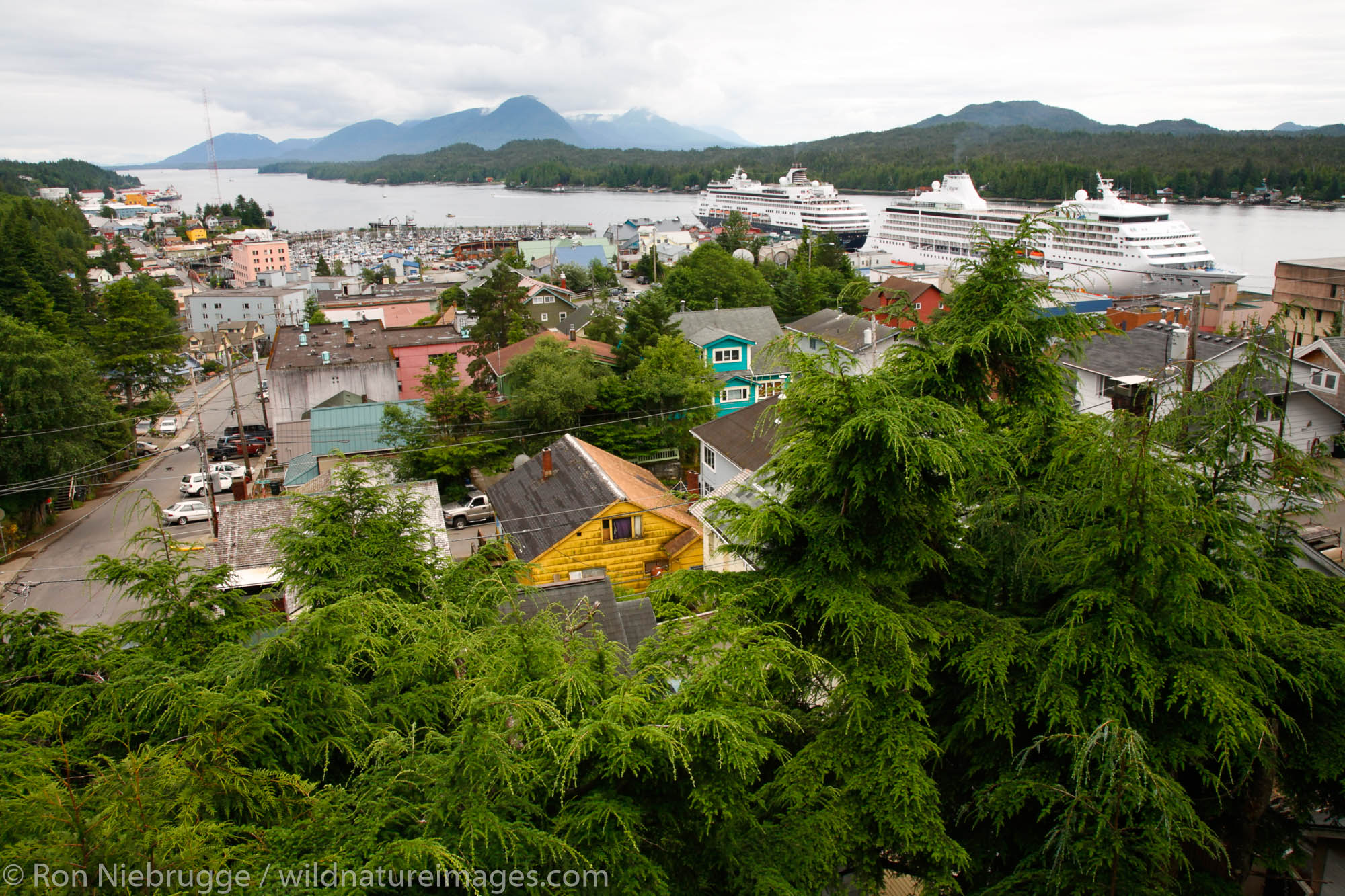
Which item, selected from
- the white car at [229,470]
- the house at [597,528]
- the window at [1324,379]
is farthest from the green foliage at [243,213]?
the window at [1324,379]

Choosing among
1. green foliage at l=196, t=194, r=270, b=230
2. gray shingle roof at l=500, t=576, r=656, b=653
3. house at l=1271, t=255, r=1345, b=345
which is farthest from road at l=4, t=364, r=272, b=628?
green foliage at l=196, t=194, r=270, b=230

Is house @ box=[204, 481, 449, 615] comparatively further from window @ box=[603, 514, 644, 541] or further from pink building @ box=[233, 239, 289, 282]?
pink building @ box=[233, 239, 289, 282]

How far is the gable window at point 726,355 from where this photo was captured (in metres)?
26.4

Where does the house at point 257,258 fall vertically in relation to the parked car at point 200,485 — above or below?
above

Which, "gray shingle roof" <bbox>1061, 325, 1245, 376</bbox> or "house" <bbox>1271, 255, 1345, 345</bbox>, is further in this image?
"house" <bbox>1271, 255, 1345, 345</bbox>

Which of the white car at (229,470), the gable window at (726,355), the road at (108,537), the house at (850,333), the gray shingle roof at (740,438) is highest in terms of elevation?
the house at (850,333)

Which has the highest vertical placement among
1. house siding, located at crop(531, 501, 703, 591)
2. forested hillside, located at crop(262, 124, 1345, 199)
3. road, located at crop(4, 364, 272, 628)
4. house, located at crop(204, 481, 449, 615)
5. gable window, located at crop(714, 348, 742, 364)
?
forested hillside, located at crop(262, 124, 1345, 199)

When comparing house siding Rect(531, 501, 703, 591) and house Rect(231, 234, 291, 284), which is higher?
house Rect(231, 234, 291, 284)

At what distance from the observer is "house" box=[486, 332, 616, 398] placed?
80.8 feet

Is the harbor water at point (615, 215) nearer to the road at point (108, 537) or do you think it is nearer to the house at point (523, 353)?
the house at point (523, 353)

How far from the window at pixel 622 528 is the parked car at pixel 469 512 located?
5139mm

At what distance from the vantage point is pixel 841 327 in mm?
26391

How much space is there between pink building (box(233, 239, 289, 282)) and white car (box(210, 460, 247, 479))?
57127 millimetres

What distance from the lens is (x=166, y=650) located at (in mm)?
5426
